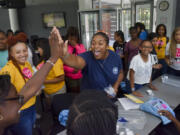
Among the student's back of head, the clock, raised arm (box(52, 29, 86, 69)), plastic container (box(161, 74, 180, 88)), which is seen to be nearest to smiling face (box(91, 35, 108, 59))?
raised arm (box(52, 29, 86, 69))

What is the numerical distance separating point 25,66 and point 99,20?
502 centimetres

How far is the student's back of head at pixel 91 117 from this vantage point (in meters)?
0.66

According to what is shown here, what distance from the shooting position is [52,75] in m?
2.31

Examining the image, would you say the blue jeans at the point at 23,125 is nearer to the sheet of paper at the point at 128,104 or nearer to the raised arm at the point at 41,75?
the raised arm at the point at 41,75

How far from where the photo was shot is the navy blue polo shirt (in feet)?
6.16

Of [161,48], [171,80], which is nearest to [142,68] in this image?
[171,80]

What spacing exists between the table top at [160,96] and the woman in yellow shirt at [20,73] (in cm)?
104

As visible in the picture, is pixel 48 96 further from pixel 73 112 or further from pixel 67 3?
pixel 67 3

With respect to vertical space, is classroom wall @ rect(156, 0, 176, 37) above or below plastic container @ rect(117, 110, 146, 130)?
above

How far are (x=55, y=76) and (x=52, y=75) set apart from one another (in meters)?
0.04

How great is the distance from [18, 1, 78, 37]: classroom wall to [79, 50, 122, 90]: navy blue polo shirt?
6.13 metres

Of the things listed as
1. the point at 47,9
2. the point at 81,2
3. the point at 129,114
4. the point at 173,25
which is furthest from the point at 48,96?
the point at 47,9

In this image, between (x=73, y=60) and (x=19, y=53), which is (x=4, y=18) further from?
(x=73, y=60)

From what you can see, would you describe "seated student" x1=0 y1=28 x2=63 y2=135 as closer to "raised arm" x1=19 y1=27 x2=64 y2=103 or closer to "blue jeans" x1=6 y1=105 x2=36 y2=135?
"raised arm" x1=19 y1=27 x2=64 y2=103
